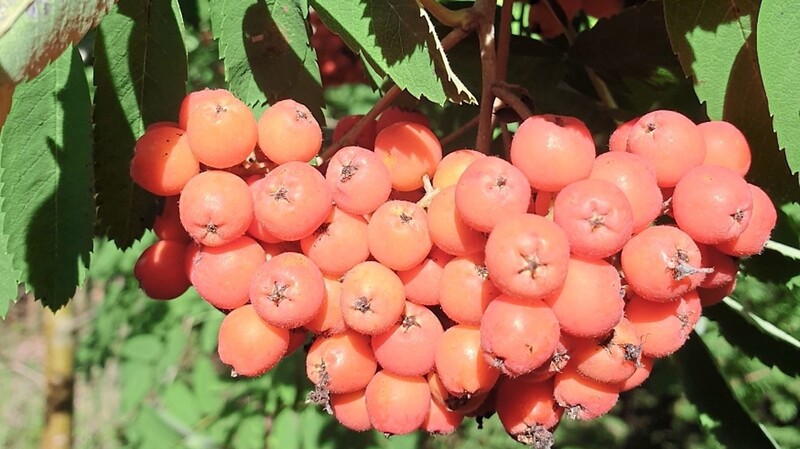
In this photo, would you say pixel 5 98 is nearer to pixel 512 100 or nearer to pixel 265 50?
pixel 265 50

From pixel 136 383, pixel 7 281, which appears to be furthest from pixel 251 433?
pixel 7 281

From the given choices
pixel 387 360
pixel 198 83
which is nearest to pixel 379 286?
pixel 387 360

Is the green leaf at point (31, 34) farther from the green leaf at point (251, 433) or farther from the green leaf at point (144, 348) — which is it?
the green leaf at point (144, 348)

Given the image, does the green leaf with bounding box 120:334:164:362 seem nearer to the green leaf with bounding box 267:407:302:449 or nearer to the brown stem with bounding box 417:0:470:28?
the green leaf with bounding box 267:407:302:449

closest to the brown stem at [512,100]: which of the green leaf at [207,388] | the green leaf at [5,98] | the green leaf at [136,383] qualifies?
the green leaf at [5,98]

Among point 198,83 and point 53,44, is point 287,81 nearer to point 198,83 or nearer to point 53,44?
point 53,44

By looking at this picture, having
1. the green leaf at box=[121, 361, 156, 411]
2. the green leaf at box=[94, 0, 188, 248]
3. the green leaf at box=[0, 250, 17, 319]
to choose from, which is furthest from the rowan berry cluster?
the green leaf at box=[121, 361, 156, 411]
